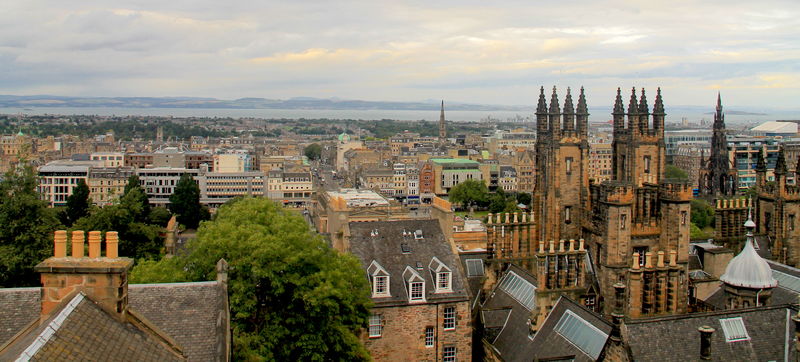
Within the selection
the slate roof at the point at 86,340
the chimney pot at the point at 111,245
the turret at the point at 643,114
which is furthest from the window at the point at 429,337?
the chimney pot at the point at 111,245

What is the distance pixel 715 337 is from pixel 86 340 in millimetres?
23114

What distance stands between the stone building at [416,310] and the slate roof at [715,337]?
12.7 metres

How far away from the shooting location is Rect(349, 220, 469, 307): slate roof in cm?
3806

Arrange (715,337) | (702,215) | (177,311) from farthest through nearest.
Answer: (702,215)
(715,337)
(177,311)

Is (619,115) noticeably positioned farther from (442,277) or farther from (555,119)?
(442,277)

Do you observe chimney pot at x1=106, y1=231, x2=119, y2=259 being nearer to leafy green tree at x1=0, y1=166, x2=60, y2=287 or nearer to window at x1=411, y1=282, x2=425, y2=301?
window at x1=411, y1=282, x2=425, y2=301

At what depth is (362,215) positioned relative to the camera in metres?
98.2

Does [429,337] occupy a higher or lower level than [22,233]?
lower

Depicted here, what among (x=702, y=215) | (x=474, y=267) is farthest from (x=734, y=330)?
(x=702, y=215)

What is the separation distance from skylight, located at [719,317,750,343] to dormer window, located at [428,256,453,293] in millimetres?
14116

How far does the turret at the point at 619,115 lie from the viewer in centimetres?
4576

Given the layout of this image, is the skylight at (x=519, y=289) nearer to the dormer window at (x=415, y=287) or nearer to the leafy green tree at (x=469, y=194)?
the dormer window at (x=415, y=287)

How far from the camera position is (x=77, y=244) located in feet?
55.2

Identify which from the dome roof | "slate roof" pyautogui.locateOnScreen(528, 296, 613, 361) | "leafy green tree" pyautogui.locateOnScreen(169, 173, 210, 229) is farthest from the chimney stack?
"leafy green tree" pyautogui.locateOnScreen(169, 173, 210, 229)
